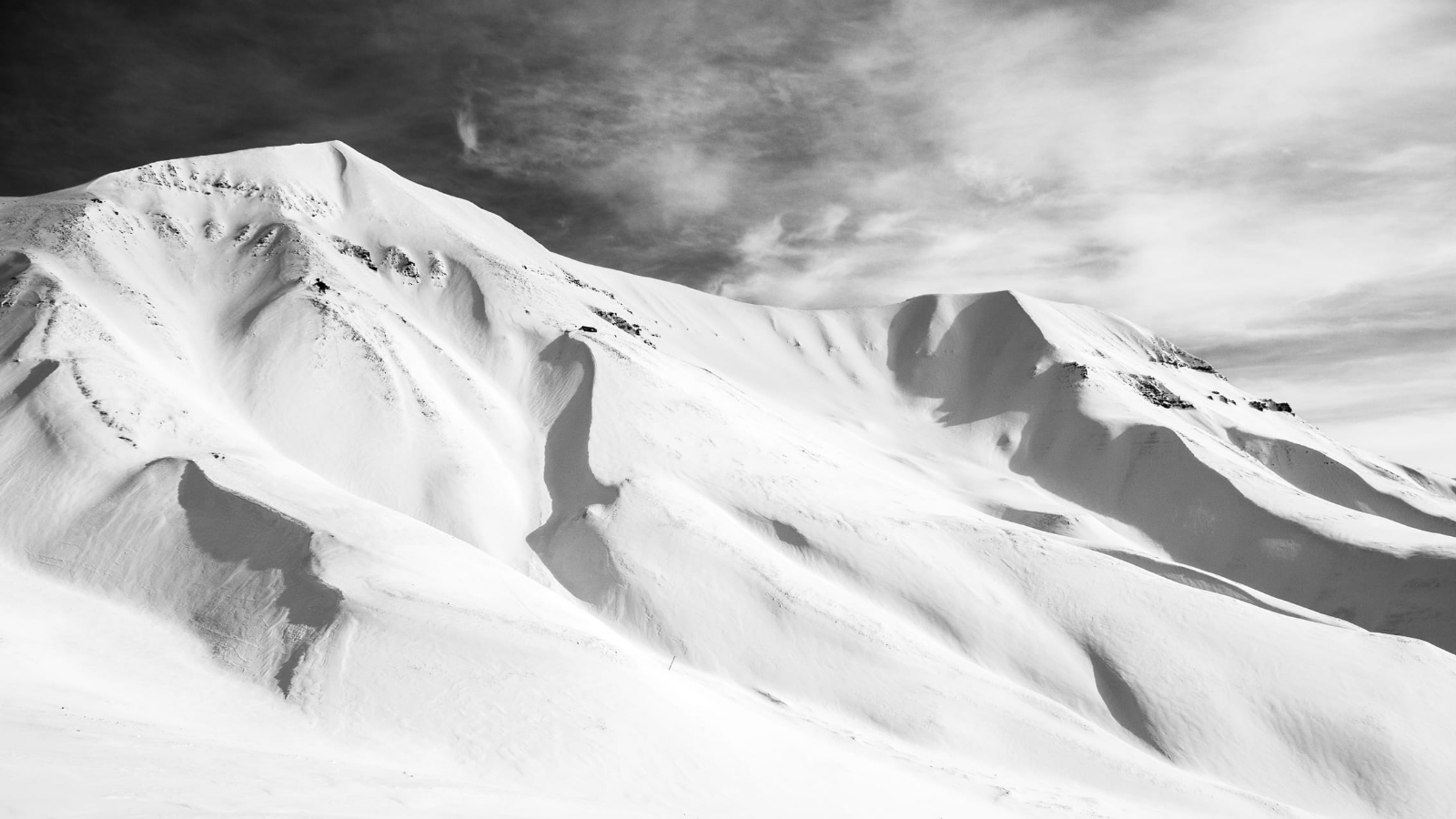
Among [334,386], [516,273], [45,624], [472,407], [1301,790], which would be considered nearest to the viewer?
[45,624]

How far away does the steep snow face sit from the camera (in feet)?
78.6

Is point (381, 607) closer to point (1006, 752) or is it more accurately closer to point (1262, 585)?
A: point (1006, 752)

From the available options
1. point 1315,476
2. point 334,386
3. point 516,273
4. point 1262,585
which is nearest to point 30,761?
point 334,386

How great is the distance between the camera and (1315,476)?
295 ft

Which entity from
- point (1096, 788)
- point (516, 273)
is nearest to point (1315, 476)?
point (1096, 788)

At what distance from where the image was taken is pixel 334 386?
171 ft

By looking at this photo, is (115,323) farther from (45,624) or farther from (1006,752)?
(1006,752)

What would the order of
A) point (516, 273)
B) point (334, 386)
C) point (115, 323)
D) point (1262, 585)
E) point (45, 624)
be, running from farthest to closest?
point (516, 273)
point (1262, 585)
point (334, 386)
point (115, 323)
point (45, 624)

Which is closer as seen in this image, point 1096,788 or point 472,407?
point 1096,788

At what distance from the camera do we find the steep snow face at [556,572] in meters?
24.0

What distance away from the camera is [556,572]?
44.1 meters

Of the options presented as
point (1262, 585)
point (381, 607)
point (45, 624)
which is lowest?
point (45, 624)

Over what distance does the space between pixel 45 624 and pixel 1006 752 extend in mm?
34096

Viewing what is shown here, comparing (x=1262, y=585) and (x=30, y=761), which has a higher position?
(x=1262, y=585)
